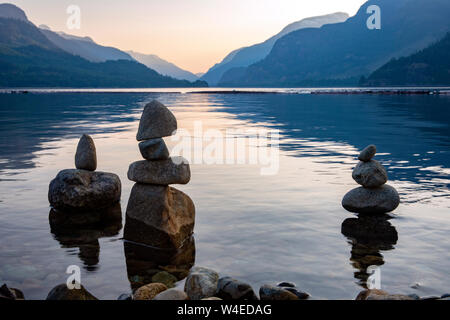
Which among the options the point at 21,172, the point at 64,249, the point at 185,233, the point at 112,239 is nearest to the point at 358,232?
the point at 185,233

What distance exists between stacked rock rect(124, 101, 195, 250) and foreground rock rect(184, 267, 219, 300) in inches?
125

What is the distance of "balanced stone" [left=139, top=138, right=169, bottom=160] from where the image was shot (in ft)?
43.0

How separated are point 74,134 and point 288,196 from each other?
2777 cm

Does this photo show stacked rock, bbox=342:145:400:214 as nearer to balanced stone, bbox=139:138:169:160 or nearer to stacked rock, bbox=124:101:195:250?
stacked rock, bbox=124:101:195:250

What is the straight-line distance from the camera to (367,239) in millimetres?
12773

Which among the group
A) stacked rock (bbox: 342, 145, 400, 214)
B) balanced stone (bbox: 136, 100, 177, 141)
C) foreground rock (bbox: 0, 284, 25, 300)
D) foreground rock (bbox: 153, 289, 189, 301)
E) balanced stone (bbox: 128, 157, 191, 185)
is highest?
balanced stone (bbox: 136, 100, 177, 141)

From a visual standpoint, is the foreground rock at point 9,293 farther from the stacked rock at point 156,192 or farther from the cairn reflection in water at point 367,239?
the cairn reflection in water at point 367,239

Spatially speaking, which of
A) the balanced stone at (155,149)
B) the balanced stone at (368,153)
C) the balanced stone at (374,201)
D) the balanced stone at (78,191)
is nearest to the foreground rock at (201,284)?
the balanced stone at (155,149)

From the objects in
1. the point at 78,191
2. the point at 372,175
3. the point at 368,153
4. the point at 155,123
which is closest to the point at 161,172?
the point at 155,123

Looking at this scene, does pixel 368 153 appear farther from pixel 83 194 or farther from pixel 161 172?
pixel 83 194

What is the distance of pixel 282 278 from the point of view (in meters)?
10.1

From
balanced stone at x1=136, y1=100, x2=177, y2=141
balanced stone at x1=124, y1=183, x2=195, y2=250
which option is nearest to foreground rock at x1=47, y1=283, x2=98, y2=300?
balanced stone at x1=124, y1=183, x2=195, y2=250

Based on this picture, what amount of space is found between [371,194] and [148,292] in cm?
947

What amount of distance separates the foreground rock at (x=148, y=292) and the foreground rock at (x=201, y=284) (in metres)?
0.59
